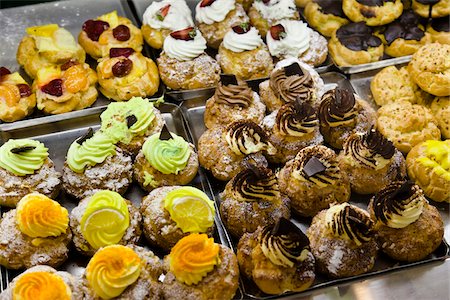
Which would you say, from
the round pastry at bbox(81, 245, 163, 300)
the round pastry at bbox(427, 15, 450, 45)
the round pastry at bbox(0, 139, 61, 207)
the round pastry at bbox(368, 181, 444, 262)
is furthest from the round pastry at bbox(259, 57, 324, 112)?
the round pastry at bbox(81, 245, 163, 300)

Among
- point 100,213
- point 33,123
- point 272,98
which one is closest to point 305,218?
point 272,98

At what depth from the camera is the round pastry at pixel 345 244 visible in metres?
3.31

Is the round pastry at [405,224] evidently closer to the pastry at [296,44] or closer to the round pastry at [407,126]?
the round pastry at [407,126]

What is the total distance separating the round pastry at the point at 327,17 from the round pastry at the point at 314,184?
1729 mm

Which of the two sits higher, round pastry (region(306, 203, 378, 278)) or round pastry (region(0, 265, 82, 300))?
round pastry (region(0, 265, 82, 300))

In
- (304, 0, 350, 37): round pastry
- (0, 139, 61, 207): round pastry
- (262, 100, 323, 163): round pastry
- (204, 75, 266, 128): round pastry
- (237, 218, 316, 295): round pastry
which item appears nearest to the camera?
(237, 218, 316, 295): round pastry

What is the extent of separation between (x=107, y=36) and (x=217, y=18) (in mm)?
904

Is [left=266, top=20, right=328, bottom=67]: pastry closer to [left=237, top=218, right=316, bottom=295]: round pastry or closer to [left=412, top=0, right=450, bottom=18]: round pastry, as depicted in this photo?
[left=412, top=0, right=450, bottom=18]: round pastry

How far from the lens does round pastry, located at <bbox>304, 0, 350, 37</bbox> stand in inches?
200

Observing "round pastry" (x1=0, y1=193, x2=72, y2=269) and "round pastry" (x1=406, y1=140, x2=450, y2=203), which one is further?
"round pastry" (x1=406, y1=140, x2=450, y2=203)

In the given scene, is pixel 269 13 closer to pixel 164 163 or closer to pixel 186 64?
pixel 186 64

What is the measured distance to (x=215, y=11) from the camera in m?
4.86

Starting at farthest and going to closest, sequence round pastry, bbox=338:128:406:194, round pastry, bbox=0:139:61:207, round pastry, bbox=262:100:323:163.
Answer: round pastry, bbox=262:100:323:163 < round pastry, bbox=338:128:406:194 < round pastry, bbox=0:139:61:207

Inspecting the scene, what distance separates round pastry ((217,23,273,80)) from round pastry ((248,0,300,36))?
37 cm
